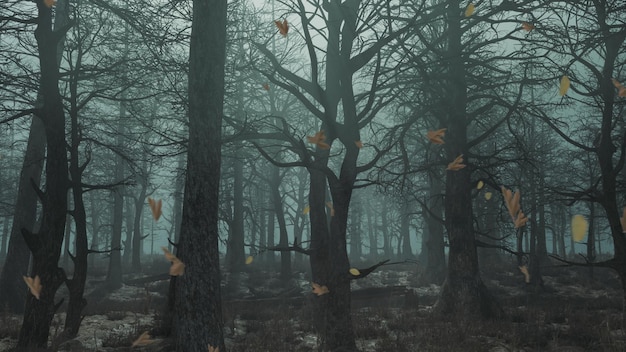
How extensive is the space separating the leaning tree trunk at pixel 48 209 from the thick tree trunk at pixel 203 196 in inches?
90.5

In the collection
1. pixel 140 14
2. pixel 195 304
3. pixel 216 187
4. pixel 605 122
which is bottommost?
pixel 195 304

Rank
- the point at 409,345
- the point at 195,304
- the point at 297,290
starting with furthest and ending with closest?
the point at 297,290
the point at 409,345
the point at 195,304

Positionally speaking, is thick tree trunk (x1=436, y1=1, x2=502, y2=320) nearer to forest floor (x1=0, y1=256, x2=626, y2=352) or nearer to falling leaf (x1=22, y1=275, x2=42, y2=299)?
forest floor (x1=0, y1=256, x2=626, y2=352)

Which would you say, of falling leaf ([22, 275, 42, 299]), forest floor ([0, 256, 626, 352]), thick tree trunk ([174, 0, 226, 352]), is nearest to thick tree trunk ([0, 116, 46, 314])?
forest floor ([0, 256, 626, 352])

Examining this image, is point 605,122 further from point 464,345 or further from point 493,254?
point 493,254

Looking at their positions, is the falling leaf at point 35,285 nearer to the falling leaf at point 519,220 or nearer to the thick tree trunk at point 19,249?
the thick tree trunk at point 19,249

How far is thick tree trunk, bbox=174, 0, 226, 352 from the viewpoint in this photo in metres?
5.53

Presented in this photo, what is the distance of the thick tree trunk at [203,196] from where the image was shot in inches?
218

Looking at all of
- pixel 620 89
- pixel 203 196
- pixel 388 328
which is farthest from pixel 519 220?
pixel 203 196

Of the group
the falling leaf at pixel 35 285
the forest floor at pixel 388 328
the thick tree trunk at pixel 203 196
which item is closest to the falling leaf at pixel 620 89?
the forest floor at pixel 388 328

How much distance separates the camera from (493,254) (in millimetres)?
24672

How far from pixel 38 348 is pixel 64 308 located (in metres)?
7.09

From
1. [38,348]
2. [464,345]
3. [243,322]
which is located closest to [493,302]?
[464,345]

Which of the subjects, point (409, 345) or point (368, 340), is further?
point (368, 340)
